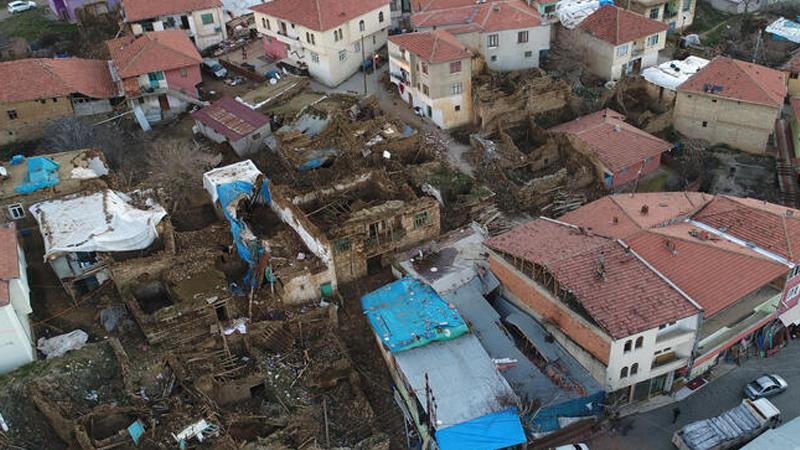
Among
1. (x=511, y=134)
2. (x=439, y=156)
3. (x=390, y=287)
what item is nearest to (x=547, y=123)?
(x=511, y=134)

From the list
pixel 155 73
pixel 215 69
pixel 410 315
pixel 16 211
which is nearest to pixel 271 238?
pixel 410 315

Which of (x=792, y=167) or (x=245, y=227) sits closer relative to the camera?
(x=245, y=227)

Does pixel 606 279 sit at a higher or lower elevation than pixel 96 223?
lower

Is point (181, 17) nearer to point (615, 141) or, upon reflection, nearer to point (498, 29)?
point (498, 29)

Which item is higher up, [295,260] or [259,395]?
[295,260]

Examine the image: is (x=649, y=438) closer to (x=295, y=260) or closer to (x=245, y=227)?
(x=295, y=260)

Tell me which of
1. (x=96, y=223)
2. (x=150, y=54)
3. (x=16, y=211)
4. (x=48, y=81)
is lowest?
(x=16, y=211)

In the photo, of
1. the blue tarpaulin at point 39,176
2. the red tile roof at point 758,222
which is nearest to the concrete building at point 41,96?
the blue tarpaulin at point 39,176
